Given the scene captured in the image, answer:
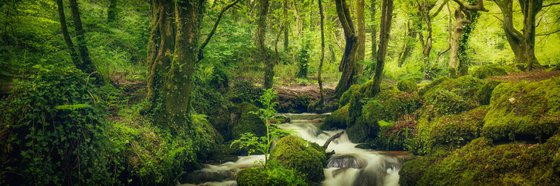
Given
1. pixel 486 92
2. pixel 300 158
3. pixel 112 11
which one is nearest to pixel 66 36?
pixel 112 11

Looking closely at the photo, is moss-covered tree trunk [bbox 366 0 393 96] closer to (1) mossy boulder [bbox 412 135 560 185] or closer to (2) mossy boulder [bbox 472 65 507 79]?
(2) mossy boulder [bbox 472 65 507 79]

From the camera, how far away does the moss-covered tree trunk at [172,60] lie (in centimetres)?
771

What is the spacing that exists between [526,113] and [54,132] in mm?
7331

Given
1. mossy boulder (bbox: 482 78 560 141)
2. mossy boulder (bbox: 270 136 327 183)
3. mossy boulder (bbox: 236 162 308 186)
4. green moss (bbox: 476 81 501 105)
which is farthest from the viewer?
green moss (bbox: 476 81 501 105)

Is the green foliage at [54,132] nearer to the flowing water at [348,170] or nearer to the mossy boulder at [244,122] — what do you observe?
the flowing water at [348,170]

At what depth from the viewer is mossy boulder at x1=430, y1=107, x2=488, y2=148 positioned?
21.8 feet

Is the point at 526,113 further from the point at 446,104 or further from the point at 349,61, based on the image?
the point at 349,61

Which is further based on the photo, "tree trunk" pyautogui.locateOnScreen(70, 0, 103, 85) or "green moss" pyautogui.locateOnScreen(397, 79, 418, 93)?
"green moss" pyautogui.locateOnScreen(397, 79, 418, 93)

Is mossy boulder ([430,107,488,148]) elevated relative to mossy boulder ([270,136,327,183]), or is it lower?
elevated

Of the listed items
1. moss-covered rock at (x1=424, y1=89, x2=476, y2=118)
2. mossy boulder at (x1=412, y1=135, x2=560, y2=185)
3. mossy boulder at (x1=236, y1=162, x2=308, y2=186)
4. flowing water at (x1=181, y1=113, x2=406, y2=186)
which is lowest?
flowing water at (x1=181, y1=113, x2=406, y2=186)

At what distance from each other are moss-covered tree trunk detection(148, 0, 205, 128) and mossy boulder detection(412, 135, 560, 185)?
5.32 meters

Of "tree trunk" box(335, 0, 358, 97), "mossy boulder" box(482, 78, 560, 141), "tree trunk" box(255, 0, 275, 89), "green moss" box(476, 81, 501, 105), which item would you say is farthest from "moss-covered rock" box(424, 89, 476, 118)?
"tree trunk" box(335, 0, 358, 97)

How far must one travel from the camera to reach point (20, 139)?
14.6 feet

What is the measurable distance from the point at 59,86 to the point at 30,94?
0.39 meters
